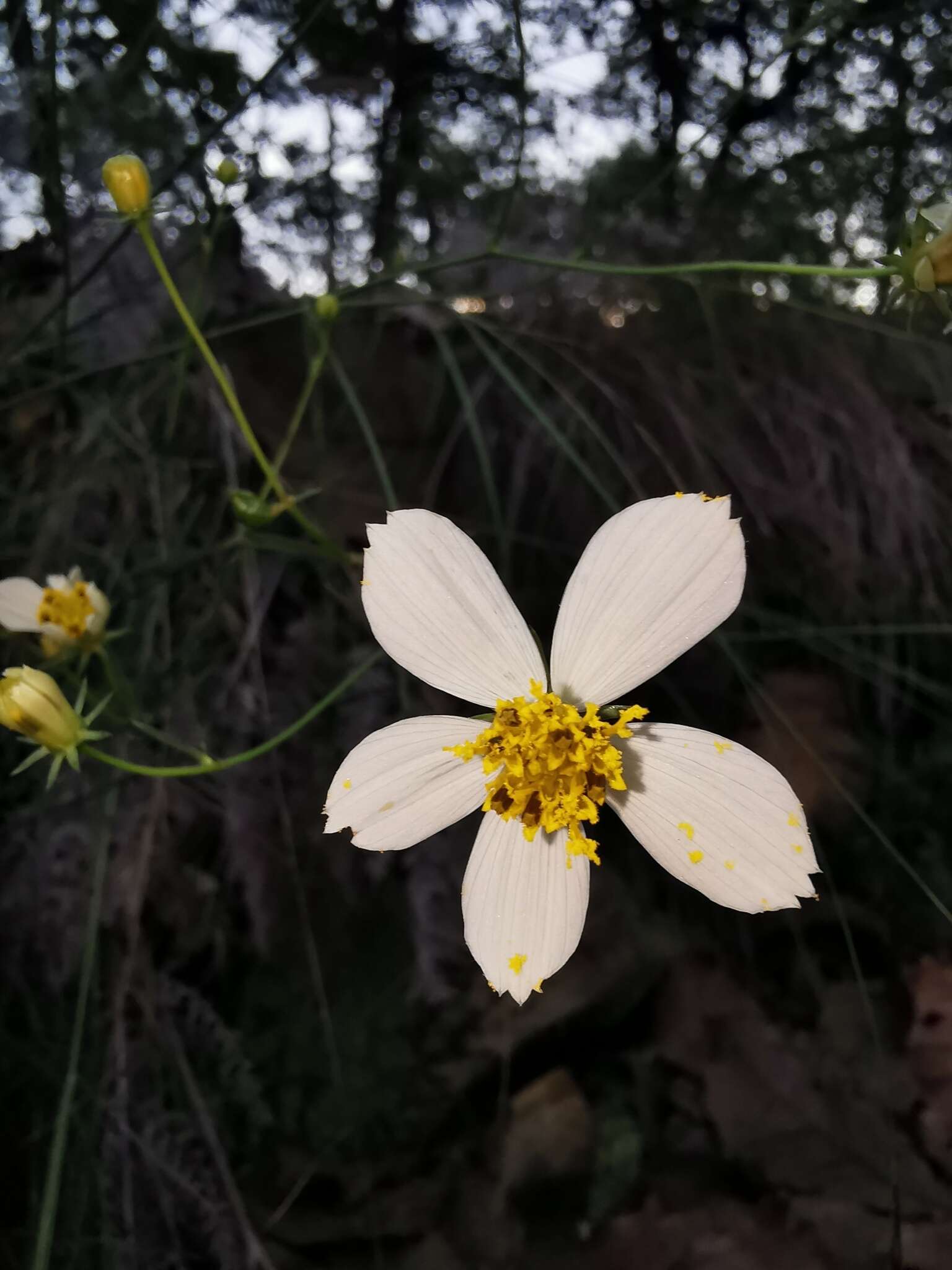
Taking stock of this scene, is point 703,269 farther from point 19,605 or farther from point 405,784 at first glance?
point 19,605

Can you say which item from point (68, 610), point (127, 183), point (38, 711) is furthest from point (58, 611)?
point (127, 183)

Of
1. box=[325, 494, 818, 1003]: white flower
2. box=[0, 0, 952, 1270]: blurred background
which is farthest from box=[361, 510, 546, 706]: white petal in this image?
box=[0, 0, 952, 1270]: blurred background

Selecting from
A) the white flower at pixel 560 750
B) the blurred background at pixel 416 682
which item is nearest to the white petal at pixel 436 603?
the white flower at pixel 560 750

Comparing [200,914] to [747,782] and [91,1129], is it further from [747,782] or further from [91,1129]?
[747,782]

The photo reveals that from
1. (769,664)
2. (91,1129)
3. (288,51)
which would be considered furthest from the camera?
(769,664)

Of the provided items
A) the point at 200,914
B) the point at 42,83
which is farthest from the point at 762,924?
the point at 42,83

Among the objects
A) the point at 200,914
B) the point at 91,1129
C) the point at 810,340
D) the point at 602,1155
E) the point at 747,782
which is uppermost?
the point at 810,340

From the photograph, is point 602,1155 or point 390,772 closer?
point 390,772
